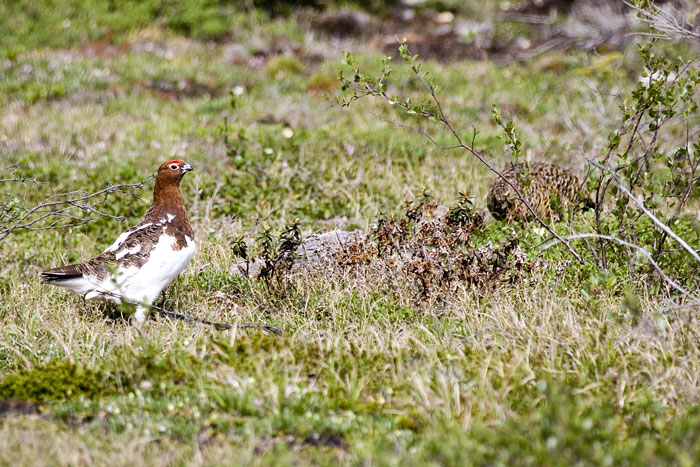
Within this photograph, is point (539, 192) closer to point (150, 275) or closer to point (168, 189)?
point (168, 189)

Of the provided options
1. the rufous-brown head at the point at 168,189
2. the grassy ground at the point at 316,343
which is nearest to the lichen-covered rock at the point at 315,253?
the grassy ground at the point at 316,343

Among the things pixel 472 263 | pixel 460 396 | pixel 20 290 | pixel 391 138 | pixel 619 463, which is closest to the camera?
pixel 619 463

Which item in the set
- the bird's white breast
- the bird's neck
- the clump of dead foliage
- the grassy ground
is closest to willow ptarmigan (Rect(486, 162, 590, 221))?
the grassy ground

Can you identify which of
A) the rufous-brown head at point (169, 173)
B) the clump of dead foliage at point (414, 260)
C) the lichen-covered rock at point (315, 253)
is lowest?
the lichen-covered rock at point (315, 253)

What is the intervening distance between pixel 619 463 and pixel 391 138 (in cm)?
606

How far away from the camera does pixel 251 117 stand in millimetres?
9812

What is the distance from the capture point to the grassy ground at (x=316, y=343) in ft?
10.9

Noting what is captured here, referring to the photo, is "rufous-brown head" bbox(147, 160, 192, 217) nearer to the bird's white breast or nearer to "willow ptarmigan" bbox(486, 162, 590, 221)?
the bird's white breast

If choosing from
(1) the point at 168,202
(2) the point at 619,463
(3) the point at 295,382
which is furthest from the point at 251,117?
(2) the point at 619,463

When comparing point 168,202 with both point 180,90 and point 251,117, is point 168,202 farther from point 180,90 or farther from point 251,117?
point 180,90

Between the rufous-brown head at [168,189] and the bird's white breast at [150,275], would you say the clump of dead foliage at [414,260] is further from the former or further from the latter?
the rufous-brown head at [168,189]

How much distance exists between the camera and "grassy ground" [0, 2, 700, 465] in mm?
3322

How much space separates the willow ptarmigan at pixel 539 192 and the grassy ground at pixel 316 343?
28cm

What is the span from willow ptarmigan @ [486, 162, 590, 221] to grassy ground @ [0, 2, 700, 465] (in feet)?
0.91
